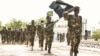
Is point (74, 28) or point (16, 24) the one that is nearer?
point (74, 28)

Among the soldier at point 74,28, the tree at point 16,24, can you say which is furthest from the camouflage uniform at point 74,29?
the tree at point 16,24

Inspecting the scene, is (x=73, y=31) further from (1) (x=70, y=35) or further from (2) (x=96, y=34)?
(2) (x=96, y=34)

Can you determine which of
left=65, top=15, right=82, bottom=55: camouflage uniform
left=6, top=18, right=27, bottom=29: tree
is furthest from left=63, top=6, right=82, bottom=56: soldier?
left=6, top=18, right=27, bottom=29: tree

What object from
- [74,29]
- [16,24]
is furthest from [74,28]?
[16,24]

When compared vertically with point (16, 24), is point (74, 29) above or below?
below

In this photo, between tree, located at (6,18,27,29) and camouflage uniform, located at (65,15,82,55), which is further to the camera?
tree, located at (6,18,27,29)

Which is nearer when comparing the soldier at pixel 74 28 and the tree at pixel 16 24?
the soldier at pixel 74 28

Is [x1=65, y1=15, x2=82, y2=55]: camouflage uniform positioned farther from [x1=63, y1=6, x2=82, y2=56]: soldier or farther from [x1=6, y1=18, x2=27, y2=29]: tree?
[x1=6, y1=18, x2=27, y2=29]: tree

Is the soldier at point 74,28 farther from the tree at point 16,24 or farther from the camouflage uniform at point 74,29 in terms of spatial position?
Result: the tree at point 16,24

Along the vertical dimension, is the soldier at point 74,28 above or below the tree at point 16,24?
below

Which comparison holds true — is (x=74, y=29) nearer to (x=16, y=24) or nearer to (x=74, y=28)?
(x=74, y=28)

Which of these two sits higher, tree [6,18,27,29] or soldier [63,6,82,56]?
tree [6,18,27,29]

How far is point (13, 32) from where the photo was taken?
45.6 meters

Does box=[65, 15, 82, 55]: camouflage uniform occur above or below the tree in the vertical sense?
below
